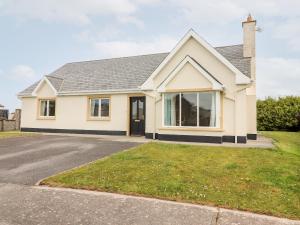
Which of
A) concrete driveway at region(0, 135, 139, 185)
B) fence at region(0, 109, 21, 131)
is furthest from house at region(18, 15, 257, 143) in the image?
concrete driveway at region(0, 135, 139, 185)

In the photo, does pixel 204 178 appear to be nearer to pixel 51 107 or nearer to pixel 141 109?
pixel 141 109

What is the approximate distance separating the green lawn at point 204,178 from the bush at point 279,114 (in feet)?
55.9

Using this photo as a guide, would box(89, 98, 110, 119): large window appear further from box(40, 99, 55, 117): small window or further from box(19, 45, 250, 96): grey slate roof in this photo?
box(40, 99, 55, 117): small window

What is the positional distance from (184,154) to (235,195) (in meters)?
4.81

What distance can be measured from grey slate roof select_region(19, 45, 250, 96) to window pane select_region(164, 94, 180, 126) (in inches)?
145

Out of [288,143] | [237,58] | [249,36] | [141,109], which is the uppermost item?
[249,36]

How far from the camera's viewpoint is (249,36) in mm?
17641

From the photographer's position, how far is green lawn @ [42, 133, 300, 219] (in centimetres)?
602

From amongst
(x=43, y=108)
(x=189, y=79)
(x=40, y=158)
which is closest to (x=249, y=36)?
(x=189, y=79)

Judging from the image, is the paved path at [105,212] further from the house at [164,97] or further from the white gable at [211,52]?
the white gable at [211,52]

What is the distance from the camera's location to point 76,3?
552 inches

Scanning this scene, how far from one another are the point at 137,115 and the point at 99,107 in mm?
3298

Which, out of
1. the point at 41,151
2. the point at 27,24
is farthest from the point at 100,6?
the point at 41,151

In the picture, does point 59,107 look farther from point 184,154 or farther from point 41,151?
point 184,154
